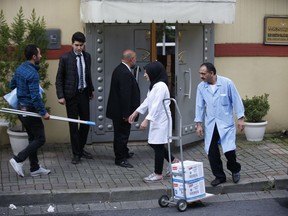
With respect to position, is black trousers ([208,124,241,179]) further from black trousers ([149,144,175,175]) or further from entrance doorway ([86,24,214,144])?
entrance doorway ([86,24,214,144])

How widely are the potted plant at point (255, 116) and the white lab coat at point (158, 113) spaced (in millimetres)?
2767

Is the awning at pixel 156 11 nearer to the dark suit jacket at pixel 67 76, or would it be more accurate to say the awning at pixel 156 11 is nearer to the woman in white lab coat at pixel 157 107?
the dark suit jacket at pixel 67 76

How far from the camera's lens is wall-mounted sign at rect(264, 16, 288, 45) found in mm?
10938

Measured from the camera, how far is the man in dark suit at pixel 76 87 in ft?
29.4

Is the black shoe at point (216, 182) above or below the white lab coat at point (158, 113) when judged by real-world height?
below

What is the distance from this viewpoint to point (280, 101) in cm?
1123

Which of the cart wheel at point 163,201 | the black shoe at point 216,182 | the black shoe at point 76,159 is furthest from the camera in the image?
the black shoe at point 76,159

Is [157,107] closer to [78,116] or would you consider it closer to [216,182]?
[216,182]

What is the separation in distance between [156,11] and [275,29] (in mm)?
2778

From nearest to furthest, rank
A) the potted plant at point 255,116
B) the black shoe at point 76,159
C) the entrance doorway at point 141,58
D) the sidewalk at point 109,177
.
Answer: the sidewalk at point 109,177, the black shoe at point 76,159, the entrance doorway at point 141,58, the potted plant at point 255,116

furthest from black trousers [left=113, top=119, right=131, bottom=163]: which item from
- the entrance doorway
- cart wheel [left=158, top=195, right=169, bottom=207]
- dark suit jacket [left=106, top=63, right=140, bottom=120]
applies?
cart wheel [left=158, top=195, right=169, bottom=207]

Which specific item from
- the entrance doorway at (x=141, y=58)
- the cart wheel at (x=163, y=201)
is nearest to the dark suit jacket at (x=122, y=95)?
the entrance doorway at (x=141, y=58)

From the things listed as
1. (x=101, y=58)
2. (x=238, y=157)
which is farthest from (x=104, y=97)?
(x=238, y=157)

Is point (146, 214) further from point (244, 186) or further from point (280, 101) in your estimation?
point (280, 101)
